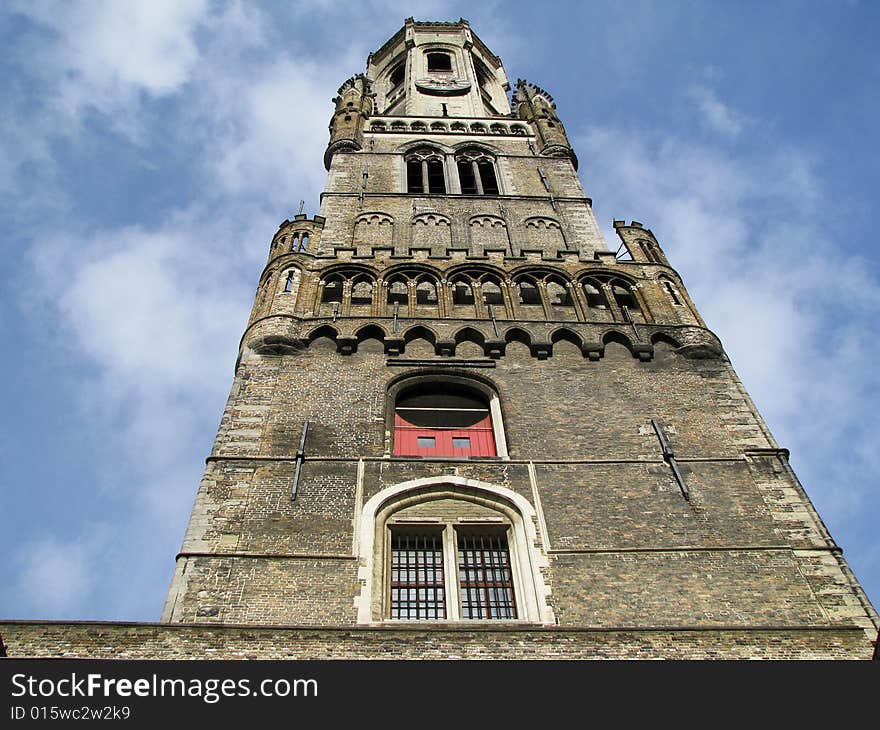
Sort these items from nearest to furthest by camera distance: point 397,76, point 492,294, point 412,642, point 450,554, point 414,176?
point 412,642 → point 450,554 → point 492,294 → point 414,176 → point 397,76

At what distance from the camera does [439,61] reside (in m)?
47.2

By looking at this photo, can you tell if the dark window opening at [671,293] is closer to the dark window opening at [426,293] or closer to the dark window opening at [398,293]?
the dark window opening at [426,293]

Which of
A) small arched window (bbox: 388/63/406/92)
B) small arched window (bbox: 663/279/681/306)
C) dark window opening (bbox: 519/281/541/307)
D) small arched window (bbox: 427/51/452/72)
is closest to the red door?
dark window opening (bbox: 519/281/541/307)

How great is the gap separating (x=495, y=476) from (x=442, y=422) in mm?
2250

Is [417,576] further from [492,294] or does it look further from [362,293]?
[492,294]

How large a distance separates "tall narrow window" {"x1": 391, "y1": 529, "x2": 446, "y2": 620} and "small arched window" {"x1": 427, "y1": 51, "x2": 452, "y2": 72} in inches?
1491

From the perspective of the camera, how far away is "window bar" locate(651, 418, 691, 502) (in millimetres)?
13665

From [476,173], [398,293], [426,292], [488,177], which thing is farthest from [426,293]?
[488,177]

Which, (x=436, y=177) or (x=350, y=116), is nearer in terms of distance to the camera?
(x=436, y=177)

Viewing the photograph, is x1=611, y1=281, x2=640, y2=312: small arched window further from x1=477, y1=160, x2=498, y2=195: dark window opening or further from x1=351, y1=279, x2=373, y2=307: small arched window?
x1=477, y1=160, x2=498, y2=195: dark window opening

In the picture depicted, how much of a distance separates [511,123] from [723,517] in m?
24.9

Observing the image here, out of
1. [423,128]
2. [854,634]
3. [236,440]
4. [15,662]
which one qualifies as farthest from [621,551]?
[423,128]

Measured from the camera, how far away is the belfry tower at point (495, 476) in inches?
438

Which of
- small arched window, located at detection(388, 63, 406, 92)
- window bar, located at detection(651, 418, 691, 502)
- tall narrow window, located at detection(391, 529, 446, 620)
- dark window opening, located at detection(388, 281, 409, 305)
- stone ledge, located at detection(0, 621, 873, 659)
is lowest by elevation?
stone ledge, located at detection(0, 621, 873, 659)
